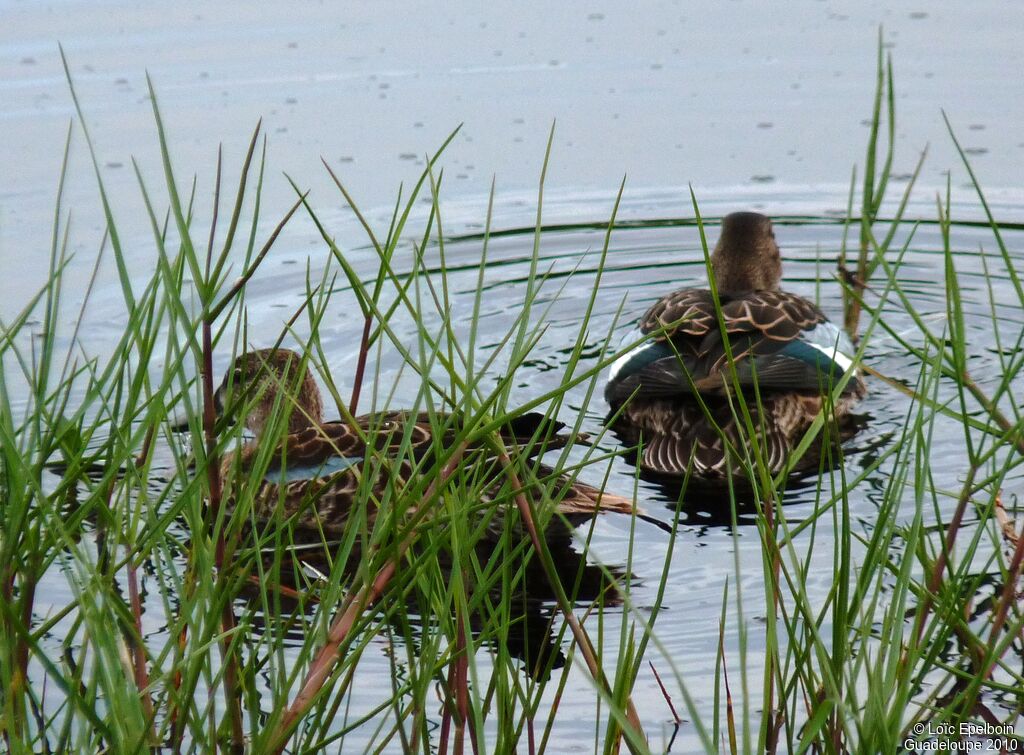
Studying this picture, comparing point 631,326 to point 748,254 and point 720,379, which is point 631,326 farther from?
point 720,379

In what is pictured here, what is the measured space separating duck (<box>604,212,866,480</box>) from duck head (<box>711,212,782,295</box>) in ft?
2.03

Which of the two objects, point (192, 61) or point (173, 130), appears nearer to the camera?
point (173, 130)

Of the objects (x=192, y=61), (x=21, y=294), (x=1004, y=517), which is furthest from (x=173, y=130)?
(x=1004, y=517)

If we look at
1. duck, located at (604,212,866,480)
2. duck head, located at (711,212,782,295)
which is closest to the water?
duck, located at (604,212,866,480)

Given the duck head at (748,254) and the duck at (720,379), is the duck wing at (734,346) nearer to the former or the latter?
the duck at (720,379)

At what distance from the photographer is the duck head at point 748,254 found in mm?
8094

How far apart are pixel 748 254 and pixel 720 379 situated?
6.49 feet

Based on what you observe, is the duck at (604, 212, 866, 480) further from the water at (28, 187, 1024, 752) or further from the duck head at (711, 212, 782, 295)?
the duck head at (711, 212, 782, 295)

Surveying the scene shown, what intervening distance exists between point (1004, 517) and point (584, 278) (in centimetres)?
487

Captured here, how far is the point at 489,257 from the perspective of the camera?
29.1ft

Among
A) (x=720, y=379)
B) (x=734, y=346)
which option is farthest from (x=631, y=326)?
(x=720, y=379)

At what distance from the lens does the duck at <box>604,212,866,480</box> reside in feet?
21.0

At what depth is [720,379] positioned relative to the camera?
6.37m

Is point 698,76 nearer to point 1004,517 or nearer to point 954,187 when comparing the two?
A: point 954,187
